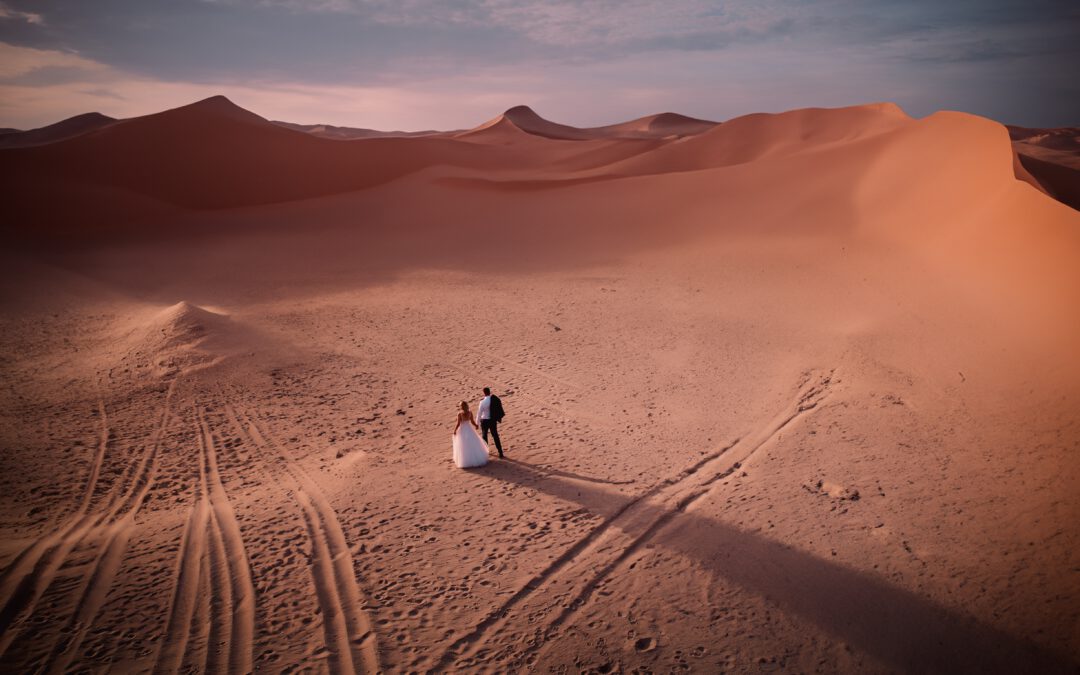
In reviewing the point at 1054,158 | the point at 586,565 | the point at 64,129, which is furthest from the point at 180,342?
the point at 64,129

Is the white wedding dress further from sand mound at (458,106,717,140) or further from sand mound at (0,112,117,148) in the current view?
sand mound at (0,112,117,148)

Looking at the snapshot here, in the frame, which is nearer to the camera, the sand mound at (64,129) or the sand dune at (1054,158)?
the sand dune at (1054,158)

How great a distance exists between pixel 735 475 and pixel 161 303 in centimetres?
1889

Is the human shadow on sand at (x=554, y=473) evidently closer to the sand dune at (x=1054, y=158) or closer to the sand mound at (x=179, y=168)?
the sand dune at (x=1054, y=158)

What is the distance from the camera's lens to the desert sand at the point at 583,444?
603cm

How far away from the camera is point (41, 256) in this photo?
23750 millimetres

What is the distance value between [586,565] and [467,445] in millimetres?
2996

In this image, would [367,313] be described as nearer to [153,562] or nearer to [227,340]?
[227,340]

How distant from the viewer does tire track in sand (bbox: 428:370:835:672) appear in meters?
5.82

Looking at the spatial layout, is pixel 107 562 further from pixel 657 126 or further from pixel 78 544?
pixel 657 126

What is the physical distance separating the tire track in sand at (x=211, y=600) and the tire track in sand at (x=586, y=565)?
2074 mm

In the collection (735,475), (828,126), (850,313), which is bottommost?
(735,475)

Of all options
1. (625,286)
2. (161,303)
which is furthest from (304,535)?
(161,303)

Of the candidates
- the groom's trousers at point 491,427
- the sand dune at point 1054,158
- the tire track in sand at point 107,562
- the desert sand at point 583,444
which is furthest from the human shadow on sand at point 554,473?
the sand dune at point 1054,158
